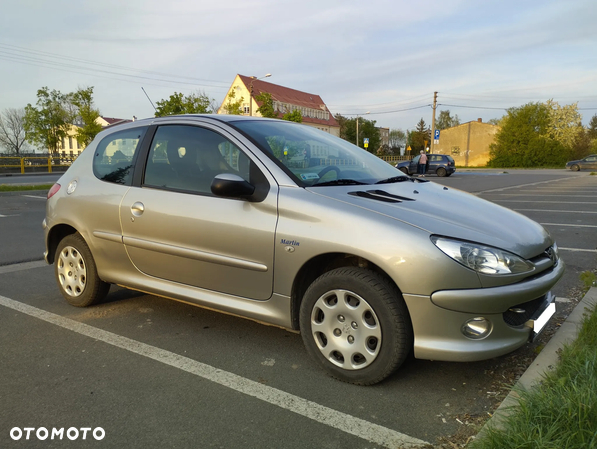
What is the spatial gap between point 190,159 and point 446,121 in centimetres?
11345

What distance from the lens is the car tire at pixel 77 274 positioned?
13.6 feet

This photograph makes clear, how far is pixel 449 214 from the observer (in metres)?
2.93

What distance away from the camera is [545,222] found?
9086mm

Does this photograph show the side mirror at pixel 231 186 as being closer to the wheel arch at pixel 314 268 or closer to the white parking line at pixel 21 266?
the wheel arch at pixel 314 268

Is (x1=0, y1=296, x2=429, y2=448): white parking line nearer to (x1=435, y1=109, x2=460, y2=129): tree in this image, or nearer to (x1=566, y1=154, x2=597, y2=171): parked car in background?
(x1=566, y1=154, x2=597, y2=171): parked car in background

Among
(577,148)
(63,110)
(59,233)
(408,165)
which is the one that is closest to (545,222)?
(59,233)

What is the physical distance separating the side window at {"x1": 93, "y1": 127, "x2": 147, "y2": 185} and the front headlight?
2.51 metres

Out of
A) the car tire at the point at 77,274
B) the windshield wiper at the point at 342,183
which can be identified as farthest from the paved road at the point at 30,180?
the windshield wiper at the point at 342,183

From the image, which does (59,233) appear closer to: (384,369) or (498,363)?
(384,369)

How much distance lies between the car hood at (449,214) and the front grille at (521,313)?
276 millimetres

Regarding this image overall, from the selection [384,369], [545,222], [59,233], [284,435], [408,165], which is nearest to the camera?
[284,435]

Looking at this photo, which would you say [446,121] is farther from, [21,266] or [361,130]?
[21,266]

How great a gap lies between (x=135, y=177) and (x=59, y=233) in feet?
3.86

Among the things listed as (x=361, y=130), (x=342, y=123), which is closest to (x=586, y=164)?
(x=361, y=130)
